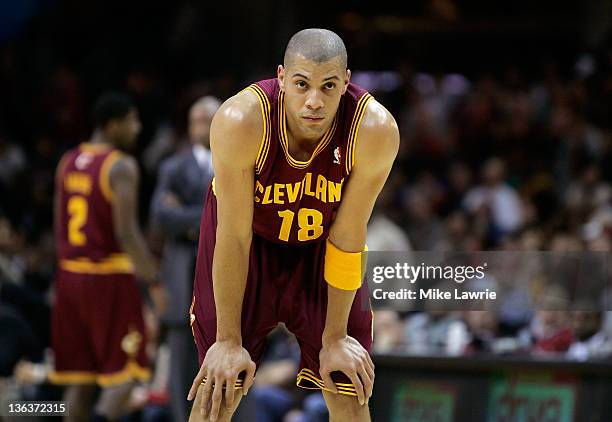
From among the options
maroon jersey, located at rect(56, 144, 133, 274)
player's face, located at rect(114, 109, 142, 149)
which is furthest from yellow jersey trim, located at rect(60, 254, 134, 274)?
player's face, located at rect(114, 109, 142, 149)

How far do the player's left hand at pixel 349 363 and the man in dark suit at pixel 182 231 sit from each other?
2084mm

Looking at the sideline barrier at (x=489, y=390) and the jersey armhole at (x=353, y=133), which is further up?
the jersey armhole at (x=353, y=133)

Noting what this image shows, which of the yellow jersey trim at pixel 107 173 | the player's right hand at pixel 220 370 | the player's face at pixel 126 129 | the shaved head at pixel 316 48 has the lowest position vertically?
the player's right hand at pixel 220 370

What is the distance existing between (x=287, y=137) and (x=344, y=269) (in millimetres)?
567

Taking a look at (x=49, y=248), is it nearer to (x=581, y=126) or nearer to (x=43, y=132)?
(x=43, y=132)

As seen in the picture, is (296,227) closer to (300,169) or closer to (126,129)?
(300,169)

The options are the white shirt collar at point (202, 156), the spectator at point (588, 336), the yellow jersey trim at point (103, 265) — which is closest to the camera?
the spectator at point (588, 336)

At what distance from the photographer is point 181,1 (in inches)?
492

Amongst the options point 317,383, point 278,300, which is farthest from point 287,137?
point 317,383

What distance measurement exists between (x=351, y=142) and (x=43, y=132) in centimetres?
782

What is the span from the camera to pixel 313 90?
12.7 ft

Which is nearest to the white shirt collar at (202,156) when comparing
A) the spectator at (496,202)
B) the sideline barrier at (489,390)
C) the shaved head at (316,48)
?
the sideline barrier at (489,390)

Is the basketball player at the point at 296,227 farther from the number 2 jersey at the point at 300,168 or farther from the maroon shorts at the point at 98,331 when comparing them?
the maroon shorts at the point at 98,331

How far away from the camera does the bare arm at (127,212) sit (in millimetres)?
6508
